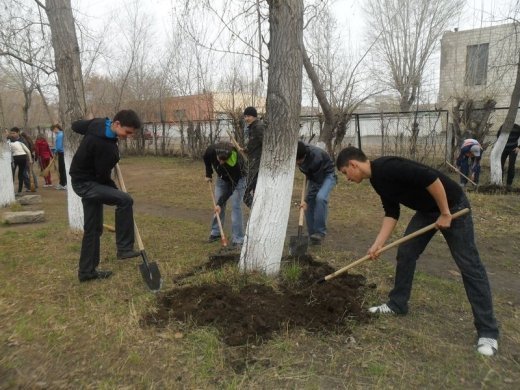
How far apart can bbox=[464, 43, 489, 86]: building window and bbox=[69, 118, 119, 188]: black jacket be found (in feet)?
54.5

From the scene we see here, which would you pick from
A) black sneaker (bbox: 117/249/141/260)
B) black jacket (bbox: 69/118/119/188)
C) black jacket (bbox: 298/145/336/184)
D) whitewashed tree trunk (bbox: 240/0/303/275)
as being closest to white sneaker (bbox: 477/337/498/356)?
whitewashed tree trunk (bbox: 240/0/303/275)

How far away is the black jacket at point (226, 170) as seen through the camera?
5172 millimetres

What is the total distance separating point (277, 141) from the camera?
3.66m

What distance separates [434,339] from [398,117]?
10.2 meters

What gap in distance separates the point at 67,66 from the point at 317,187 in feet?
12.2

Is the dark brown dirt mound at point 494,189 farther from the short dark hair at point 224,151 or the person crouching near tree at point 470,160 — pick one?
the short dark hair at point 224,151

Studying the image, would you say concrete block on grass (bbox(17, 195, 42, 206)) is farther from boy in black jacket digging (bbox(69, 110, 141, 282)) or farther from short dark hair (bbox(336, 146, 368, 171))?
short dark hair (bbox(336, 146, 368, 171))

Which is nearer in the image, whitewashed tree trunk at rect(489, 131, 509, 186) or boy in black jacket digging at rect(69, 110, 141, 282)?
boy in black jacket digging at rect(69, 110, 141, 282)

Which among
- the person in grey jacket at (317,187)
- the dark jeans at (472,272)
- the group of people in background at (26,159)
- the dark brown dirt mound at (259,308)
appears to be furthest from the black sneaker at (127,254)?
the group of people in background at (26,159)

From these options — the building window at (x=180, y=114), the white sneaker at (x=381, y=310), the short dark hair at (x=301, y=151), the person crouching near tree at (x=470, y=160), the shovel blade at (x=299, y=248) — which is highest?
the building window at (x=180, y=114)

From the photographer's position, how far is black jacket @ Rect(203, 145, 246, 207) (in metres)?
5.17

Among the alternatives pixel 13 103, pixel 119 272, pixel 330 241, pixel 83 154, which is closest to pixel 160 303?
pixel 119 272

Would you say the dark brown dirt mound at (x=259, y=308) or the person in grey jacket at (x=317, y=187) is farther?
the person in grey jacket at (x=317, y=187)

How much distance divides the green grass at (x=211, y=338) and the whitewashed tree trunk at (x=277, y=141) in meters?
0.27
